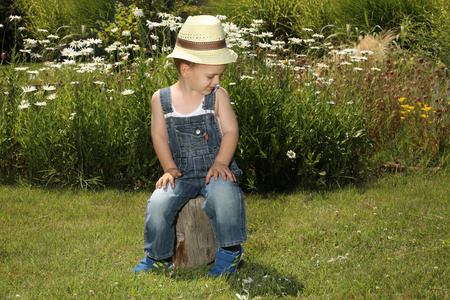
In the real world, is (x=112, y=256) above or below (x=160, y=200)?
below

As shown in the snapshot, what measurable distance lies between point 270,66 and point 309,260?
8.16 ft

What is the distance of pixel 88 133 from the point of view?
525cm

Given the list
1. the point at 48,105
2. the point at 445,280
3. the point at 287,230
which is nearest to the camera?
the point at 445,280

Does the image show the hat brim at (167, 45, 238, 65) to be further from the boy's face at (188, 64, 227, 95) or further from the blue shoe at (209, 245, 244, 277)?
the blue shoe at (209, 245, 244, 277)

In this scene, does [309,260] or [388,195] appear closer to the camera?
[309,260]

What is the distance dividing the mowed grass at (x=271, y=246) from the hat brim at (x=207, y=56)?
130 cm

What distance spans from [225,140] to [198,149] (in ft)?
0.65

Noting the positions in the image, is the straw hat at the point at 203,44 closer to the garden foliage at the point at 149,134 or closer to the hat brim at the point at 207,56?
the hat brim at the point at 207,56

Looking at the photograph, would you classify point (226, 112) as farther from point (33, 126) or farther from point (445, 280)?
point (33, 126)

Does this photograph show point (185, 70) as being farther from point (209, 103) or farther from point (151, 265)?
point (151, 265)

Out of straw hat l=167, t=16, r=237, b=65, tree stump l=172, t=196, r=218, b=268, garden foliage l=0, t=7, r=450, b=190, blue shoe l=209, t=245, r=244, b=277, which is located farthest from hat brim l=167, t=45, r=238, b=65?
garden foliage l=0, t=7, r=450, b=190

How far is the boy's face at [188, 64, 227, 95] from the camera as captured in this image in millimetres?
3322

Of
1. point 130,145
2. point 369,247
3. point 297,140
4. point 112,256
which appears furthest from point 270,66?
point 112,256

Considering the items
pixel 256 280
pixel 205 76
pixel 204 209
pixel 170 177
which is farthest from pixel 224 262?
pixel 205 76
